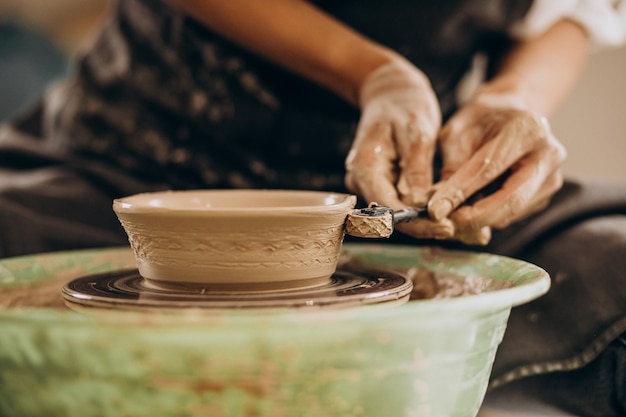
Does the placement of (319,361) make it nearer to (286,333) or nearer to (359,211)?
(286,333)

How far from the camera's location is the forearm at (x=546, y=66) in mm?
1068

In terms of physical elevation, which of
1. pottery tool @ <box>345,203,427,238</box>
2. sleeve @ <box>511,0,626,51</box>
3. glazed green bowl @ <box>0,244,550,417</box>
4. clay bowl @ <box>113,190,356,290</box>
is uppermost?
sleeve @ <box>511,0,626,51</box>

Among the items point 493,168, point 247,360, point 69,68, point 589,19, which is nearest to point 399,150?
point 493,168

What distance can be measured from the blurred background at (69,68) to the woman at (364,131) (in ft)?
2.12

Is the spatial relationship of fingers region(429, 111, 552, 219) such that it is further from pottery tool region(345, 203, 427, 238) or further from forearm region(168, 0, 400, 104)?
forearm region(168, 0, 400, 104)

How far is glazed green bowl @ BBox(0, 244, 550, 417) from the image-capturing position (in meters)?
0.45

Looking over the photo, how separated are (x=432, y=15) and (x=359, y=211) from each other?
0.57 m

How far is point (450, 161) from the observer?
0.82 metres

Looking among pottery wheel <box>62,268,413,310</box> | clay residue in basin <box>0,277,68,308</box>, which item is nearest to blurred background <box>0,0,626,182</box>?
clay residue in basin <box>0,277,68,308</box>

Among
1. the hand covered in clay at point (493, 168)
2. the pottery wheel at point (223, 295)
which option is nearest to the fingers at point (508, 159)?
the hand covered in clay at point (493, 168)

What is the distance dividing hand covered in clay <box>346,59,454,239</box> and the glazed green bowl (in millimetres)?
220

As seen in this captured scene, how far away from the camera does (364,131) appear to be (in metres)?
0.83

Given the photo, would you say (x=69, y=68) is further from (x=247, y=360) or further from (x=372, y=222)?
(x=247, y=360)

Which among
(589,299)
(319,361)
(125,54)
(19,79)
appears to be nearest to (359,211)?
(319,361)
